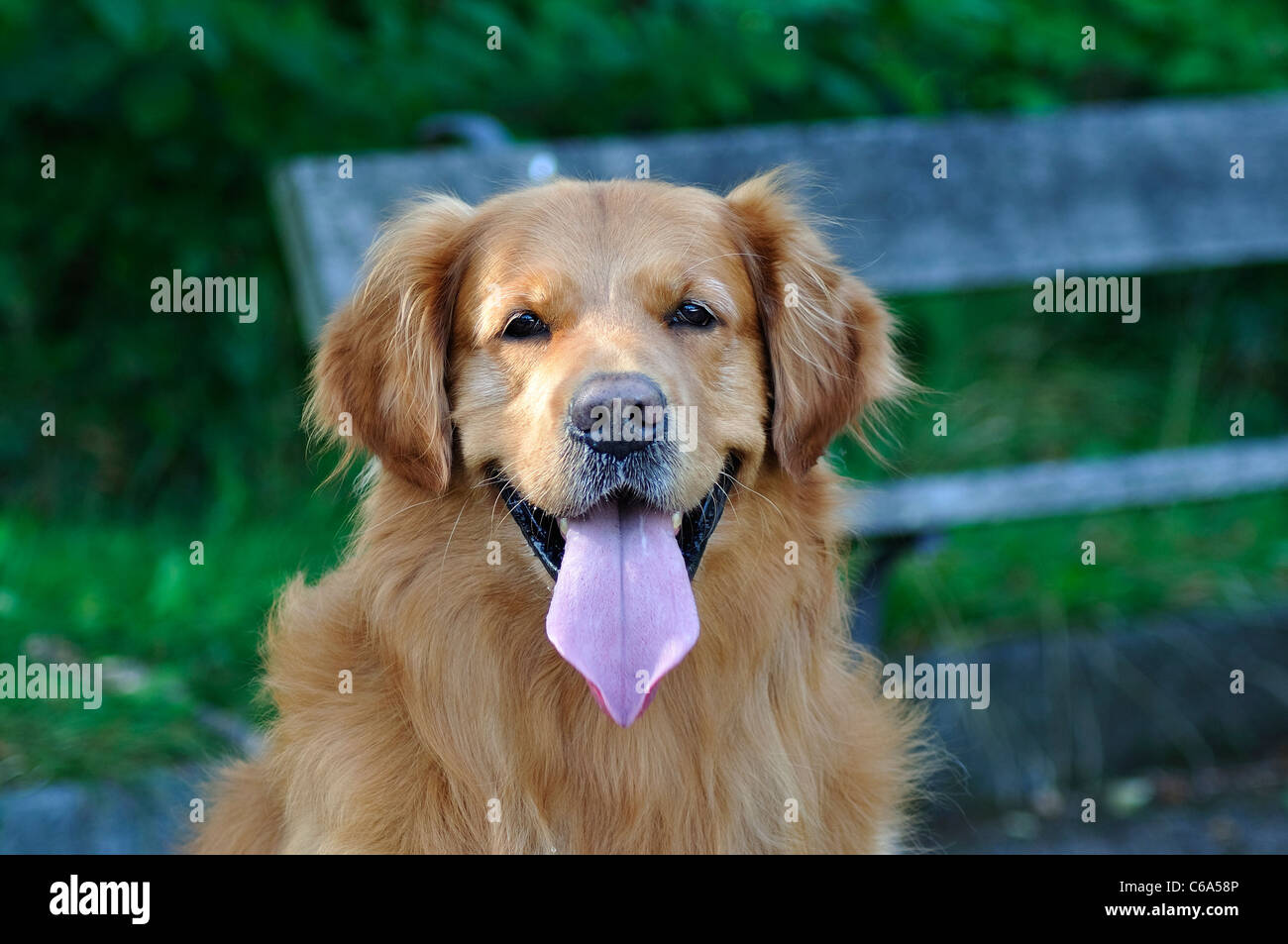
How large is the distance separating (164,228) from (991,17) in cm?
348

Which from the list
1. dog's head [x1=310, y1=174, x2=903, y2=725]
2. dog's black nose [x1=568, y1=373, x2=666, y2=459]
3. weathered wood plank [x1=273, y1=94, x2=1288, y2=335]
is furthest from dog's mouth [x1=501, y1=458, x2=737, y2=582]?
weathered wood plank [x1=273, y1=94, x2=1288, y2=335]

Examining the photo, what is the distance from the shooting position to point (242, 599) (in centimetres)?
465

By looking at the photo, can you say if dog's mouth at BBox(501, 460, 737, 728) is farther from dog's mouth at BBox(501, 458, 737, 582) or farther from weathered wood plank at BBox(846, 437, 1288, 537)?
weathered wood plank at BBox(846, 437, 1288, 537)

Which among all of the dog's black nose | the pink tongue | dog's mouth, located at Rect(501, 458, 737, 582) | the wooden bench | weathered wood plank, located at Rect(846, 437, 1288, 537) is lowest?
the pink tongue

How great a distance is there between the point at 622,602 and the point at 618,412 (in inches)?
13.9

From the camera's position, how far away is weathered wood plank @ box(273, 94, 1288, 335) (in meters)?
4.55

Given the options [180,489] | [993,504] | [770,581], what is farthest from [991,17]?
[180,489]

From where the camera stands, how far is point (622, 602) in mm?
2535

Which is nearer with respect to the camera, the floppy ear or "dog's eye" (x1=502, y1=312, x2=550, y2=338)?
"dog's eye" (x1=502, y1=312, x2=550, y2=338)

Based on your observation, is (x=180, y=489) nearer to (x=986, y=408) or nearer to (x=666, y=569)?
(x=986, y=408)

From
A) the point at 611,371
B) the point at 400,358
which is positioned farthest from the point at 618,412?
the point at 400,358

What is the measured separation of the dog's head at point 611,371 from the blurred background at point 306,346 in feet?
5.43

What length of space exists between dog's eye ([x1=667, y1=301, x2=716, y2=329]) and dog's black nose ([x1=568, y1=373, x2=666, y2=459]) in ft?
1.08

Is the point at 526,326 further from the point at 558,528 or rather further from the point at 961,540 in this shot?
the point at 961,540
